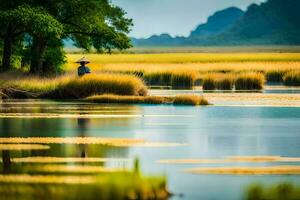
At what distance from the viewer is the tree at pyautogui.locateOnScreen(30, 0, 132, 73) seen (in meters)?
47.8

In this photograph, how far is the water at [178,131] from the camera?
13.4 m

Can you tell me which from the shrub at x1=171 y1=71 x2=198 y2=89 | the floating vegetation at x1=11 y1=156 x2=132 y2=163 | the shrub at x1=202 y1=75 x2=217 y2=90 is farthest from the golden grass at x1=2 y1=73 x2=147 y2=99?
the floating vegetation at x1=11 y1=156 x2=132 y2=163

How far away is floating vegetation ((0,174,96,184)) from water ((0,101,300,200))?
1.22m

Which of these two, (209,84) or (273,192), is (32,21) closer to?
(209,84)

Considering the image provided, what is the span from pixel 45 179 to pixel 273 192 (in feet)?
10.9

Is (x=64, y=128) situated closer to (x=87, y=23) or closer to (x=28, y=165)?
(x=28, y=165)

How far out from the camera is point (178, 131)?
2242 centimetres

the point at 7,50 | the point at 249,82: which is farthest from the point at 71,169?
the point at 249,82

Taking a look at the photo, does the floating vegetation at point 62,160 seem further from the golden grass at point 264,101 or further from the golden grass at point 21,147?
the golden grass at point 264,101

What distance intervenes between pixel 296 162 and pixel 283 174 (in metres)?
1.60

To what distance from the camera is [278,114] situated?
97.2 ft

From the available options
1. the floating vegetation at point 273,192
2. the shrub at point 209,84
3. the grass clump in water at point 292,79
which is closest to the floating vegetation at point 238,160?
the floating vegetation at point 273,192

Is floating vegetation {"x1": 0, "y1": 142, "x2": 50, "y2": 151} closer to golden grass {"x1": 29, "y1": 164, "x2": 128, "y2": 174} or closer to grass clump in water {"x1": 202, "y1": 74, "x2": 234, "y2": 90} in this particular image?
golden grass {"x1": 29, "y1": 164, "x2": 128, "y2": 174}

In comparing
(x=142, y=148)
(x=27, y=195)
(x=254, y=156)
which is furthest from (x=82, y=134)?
(x=27, y=195)
